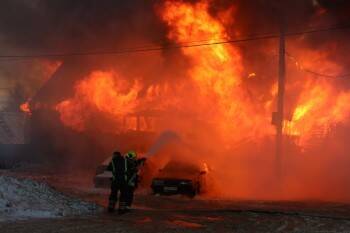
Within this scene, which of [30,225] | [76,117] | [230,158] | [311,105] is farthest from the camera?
[76,117]

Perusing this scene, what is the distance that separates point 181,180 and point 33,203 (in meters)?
6.91

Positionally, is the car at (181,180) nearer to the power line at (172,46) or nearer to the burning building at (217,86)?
the burning building at (217,86)

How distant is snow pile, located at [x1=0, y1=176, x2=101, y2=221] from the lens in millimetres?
11359

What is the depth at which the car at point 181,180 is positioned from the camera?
17797mm

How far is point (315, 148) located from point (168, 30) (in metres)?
9.41

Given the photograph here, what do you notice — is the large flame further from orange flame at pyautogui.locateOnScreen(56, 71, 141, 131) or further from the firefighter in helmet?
the firefighter in helmet

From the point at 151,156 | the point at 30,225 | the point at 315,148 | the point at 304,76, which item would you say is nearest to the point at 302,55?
the point at 304,76

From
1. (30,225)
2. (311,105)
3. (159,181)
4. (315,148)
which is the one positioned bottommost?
(30,225)

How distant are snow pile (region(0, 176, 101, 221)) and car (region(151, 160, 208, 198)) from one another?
5.21 metres

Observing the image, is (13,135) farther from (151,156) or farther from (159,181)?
(159,181)

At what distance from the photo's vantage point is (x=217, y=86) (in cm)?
2650

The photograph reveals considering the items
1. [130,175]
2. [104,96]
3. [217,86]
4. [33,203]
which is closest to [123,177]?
[130,175]

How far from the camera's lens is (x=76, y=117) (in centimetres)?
3147

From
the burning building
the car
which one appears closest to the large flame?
the burning building
